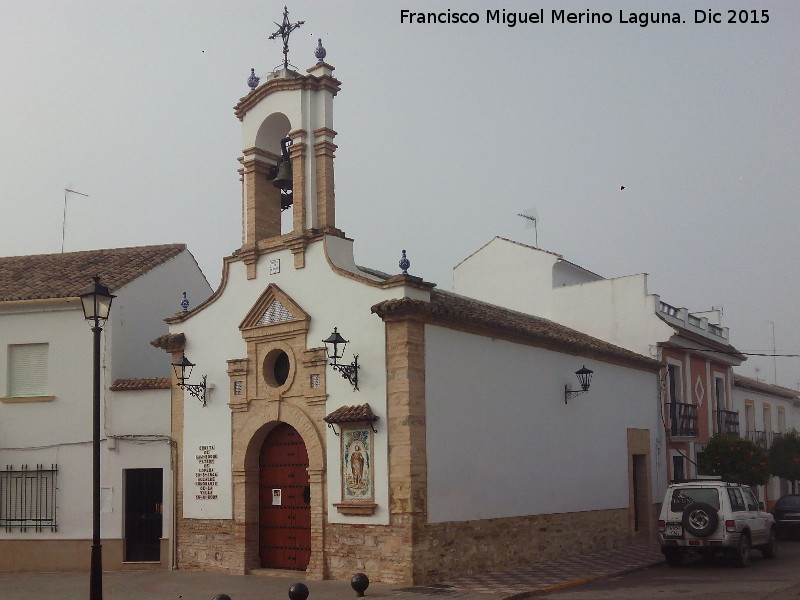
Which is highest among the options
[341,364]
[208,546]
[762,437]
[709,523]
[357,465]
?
[341,364]

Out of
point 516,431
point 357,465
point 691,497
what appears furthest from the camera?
point 691,497

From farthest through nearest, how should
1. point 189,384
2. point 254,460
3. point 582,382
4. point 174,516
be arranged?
1. point 582,382
2. point 189,384
3. point 174,516
4. point 254,460

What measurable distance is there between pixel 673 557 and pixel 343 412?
263 inches

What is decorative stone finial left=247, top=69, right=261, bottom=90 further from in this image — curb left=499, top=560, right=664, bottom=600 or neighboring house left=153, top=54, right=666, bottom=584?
curb left=499, top=560, right=664, bottom=600

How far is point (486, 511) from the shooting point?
47.1ft

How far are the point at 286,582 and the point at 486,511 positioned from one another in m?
3.34

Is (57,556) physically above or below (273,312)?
below

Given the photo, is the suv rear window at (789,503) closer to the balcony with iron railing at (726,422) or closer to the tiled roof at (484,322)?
the balcony with iron railing at (726,422)

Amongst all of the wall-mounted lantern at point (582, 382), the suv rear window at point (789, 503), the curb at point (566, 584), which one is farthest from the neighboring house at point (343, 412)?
the suv rear window at point (789, 503)

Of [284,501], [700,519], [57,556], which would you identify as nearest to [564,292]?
[700,519]

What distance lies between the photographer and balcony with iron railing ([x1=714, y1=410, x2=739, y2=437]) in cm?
2530

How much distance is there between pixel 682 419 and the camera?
22.6 m

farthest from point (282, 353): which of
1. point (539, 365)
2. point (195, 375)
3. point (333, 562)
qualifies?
point (539, 365)

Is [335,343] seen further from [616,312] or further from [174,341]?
[616,312]
